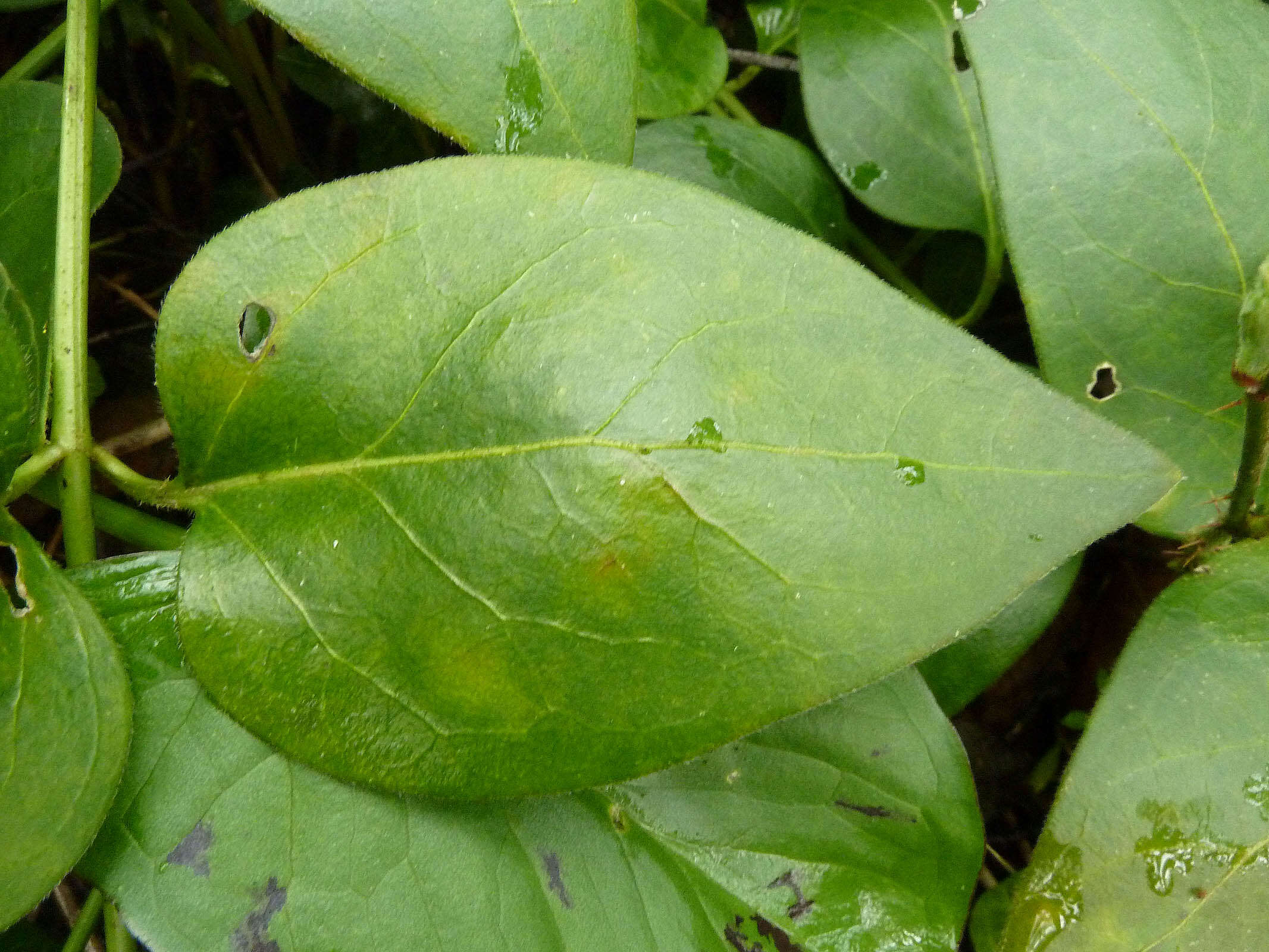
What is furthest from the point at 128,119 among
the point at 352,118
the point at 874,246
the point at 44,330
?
the point at 874,246

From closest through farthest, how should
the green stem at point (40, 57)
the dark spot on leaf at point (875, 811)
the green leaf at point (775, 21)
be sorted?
the dark spot on leaf at point (875, 811) < the green stem at point (40, 57) < the green leaf at point (775, 21)

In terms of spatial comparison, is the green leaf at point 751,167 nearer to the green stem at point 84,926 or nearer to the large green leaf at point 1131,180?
the large green leaf at point 1131,180

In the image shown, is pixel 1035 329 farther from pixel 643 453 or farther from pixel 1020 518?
pixel 643 453

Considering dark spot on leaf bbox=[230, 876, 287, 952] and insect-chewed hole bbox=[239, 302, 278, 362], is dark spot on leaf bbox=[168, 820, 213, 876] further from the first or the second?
insect-chewed hole bbox=[239, 302, 278, 362]

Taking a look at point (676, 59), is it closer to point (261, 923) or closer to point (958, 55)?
point (958, 55)

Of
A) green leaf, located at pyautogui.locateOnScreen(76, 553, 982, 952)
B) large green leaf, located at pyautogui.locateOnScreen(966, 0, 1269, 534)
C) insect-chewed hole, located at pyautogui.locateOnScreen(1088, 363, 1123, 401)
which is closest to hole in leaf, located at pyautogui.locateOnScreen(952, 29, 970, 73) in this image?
large green leaf, located at pyautogui.locateOnScreen(966, 0, 1269, 534)

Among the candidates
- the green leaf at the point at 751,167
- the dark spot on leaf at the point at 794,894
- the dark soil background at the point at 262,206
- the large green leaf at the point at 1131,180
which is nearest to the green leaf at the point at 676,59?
the green leaf at the point at 751,167
